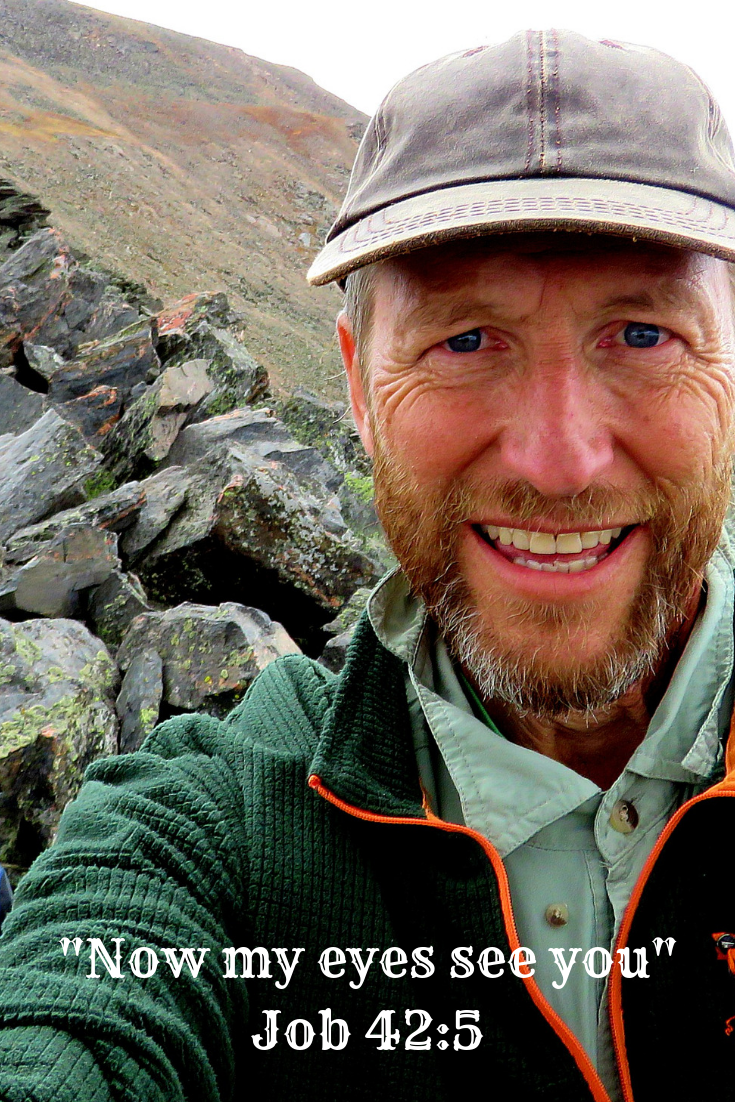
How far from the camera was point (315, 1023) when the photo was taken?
6.83 ft

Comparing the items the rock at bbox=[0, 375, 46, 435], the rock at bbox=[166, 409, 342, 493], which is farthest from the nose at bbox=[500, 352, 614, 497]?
the rock at bbox=[0, 375, 46, 435]

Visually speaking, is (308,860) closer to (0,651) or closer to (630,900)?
(630,900)

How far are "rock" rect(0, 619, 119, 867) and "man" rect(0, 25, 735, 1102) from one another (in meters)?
3.46

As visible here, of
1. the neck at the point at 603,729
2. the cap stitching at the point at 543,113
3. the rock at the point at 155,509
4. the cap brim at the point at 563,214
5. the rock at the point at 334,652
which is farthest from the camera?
the rock at the point at 155,509

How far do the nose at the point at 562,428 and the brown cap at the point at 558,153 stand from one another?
0.34 m

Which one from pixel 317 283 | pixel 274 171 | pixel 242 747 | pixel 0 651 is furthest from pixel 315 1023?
pixel 274 171

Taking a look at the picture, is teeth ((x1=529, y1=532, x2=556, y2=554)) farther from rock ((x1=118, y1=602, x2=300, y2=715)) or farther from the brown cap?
rock ((x1=118, y1=602, x2=300, y2=715))

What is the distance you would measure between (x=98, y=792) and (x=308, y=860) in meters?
0.60

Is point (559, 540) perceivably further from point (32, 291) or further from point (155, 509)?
point (32, 291)

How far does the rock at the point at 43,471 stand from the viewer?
8430 mm

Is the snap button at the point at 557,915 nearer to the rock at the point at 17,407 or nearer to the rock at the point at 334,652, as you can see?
the rock at the point at 334,652

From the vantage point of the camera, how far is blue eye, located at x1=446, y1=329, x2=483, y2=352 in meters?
2.20

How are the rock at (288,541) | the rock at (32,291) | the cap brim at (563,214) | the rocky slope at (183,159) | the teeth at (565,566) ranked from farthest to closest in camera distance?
1. the rocky slope at (183,159)
2. the rock at (32,291)
3. the rock at (288,541)
4. the teeth at (565,566)
5. the cap brim at (563,214)

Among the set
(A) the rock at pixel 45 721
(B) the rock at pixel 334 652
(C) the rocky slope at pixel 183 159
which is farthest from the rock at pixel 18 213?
(B) the rock at pixel 334 652
